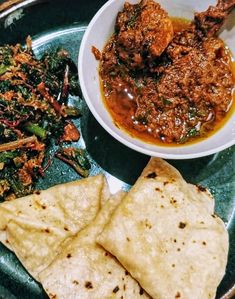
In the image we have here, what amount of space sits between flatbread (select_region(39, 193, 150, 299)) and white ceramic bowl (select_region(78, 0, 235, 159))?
2.37 feet

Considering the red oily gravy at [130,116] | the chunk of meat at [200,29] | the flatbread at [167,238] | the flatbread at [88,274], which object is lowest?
the flatbread at [88,274]

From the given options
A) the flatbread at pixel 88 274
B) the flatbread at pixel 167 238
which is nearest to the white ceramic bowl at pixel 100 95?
the flatbread at pixel 167 238

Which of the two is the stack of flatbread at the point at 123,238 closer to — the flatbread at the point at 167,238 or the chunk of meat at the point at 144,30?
the flatbread at the point at 167,238

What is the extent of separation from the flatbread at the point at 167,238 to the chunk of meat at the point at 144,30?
0.90 metres

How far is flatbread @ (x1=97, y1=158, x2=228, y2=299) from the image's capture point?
466 cm

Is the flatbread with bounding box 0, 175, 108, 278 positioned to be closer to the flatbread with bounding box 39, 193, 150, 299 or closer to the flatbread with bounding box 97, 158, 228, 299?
the flatbread with bounding box 39, 193, 150, 299

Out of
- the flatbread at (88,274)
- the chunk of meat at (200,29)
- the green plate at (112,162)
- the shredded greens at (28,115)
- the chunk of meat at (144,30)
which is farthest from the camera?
the green plate at (112,162)

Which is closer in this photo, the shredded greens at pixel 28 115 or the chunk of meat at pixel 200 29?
the chunk of meat at pixel 200 29

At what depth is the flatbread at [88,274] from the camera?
464 cm

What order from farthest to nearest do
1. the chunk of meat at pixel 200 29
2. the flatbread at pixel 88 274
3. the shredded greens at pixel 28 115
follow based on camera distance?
the shredded greens at pixel 28 115 < the chunk of meat at pixel 200 29 < the flatbread at pixel 88 274

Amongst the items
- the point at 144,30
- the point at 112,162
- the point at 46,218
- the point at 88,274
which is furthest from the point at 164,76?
the point at 88,274

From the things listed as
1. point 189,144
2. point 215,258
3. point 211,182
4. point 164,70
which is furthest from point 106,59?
point 215,258

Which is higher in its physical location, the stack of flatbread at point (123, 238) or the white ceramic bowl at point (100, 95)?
the white ceramic bowl at point (100, 95)

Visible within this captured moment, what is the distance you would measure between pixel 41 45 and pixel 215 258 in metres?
2.45
